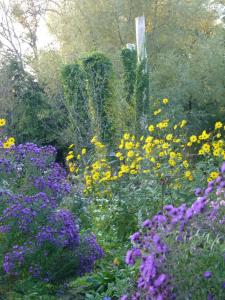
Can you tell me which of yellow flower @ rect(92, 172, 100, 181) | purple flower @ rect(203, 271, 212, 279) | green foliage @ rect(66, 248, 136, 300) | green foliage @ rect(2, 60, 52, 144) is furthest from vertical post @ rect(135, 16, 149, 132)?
purple flower @ rect(203, 271, 212, 279)

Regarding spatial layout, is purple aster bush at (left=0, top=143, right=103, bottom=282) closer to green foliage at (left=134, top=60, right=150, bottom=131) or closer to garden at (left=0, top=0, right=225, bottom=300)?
garden at (left=0, top=0, right=225, bottom=300)

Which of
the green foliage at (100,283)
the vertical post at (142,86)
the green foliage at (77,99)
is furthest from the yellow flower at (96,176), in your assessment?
the vertical post at (142,86)

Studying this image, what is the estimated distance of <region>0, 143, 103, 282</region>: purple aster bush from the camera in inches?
141

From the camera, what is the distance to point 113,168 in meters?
7.90

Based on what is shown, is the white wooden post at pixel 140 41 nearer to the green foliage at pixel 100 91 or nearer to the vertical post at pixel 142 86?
the vertical post at pixel 142 86

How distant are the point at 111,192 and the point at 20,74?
39.6 ft

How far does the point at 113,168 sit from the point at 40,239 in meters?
4.39

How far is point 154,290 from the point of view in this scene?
2.22 metres

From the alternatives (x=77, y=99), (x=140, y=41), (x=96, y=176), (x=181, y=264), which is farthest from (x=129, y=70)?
(x=181, y=264)

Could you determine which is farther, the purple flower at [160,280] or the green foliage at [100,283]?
the green foliage at [100,283]

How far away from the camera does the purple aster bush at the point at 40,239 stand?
3590 millimetres

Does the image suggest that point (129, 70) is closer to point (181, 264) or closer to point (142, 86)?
point (142, 86)

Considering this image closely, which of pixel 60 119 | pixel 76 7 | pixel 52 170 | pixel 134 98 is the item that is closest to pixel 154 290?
pixel 52 170

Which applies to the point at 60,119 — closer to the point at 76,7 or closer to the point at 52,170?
the point at 76,7
